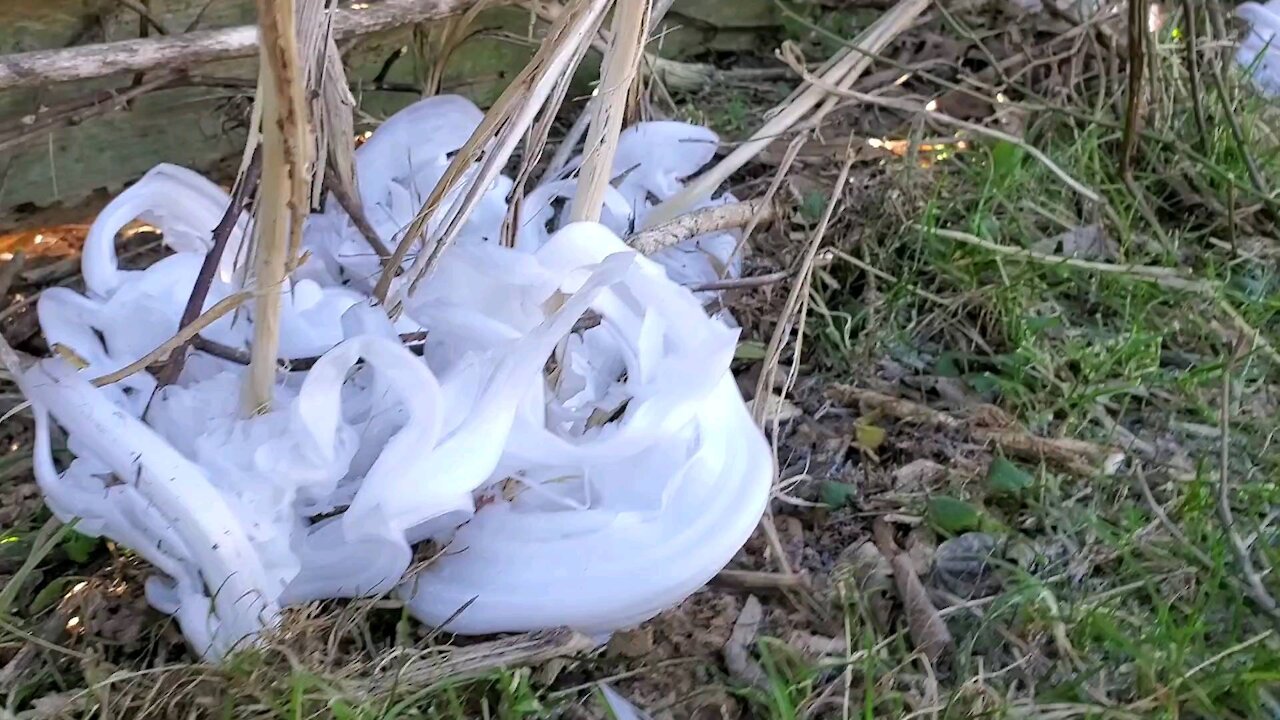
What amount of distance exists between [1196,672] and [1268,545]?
234mm

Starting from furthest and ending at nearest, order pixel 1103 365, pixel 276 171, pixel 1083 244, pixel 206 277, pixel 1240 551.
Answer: pixel 1083 244
pixel 1103 365
pixel 1240 551
pixel 206 277
pixel 276 171

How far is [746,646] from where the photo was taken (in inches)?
40.6

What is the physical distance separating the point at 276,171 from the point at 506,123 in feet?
0.82

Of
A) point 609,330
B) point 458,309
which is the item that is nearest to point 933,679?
point 609,330

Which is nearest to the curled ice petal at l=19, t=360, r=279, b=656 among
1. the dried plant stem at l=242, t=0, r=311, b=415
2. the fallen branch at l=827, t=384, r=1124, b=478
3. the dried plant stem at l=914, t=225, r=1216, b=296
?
the dried plant stem at l=242, t=0, r=311, b=415

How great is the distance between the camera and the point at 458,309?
0.98 m

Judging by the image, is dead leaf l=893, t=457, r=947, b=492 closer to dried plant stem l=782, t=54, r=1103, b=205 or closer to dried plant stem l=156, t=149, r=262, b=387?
dried plant stem l=782, t=54, r=1103, b=205

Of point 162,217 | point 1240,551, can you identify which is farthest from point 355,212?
point 1240,551

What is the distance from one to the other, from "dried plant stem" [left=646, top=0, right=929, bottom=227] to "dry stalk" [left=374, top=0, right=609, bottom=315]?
1.32 ft

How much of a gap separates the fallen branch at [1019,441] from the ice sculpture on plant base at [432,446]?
0.35m

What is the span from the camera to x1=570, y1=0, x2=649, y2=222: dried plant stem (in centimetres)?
90

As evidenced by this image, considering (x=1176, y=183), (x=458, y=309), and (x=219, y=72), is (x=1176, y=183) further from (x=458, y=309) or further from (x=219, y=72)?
(x=219, y=72)

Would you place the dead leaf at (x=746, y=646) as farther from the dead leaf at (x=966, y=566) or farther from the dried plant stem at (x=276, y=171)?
the dried plant stem at (x=276, y=171)

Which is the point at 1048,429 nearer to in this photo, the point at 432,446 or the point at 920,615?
the point at 920,615
